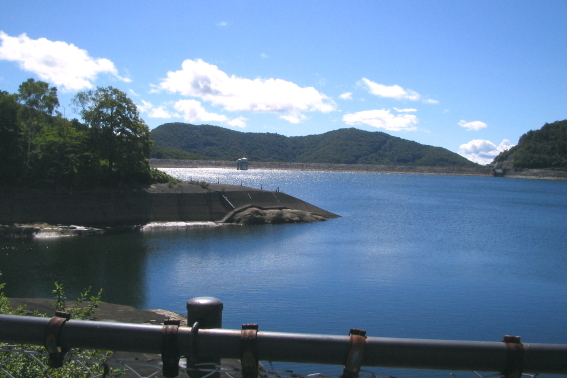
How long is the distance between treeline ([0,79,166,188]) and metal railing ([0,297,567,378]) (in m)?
41.2

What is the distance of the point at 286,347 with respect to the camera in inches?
118

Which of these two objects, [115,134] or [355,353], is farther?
[115,134]

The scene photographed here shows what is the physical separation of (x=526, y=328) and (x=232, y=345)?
57.9 feet

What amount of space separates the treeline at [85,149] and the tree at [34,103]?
1.54 meters

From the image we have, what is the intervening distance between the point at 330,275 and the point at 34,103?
138ft

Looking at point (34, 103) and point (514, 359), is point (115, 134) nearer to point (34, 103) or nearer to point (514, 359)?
point (34, 103)

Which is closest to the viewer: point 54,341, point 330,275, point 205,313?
point 54,341

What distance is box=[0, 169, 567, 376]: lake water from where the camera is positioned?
58.3ft

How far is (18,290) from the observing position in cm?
2052

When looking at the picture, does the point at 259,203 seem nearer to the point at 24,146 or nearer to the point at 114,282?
the point at 24,146

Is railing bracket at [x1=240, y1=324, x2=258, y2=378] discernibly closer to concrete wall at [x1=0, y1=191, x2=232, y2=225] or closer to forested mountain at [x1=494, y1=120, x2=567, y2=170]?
concrete wall at [x1=0, y1=191, x2=232, y2=225]

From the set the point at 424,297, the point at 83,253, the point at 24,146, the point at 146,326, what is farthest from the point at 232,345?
the point at 24,146

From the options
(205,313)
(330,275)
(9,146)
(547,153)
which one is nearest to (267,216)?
(330,275)

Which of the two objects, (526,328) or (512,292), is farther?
(512,292)
